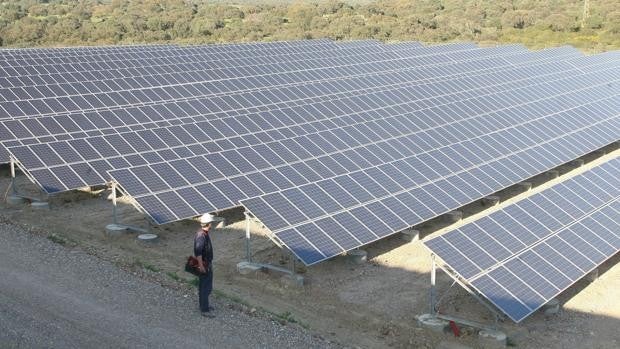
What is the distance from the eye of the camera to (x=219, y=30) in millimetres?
93375

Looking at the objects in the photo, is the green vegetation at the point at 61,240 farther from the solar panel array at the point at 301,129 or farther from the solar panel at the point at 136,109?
the solar panel at the point at 136,109

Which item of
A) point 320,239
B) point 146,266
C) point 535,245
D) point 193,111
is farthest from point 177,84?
point 535,245

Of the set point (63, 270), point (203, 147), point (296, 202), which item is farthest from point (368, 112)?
point (63, 270)

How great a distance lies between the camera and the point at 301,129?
26828mm

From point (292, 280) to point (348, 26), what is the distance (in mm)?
80909

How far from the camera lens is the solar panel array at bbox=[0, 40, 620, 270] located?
1891 cm

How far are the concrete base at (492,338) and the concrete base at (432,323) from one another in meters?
0.79

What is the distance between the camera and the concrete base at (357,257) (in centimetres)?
1777

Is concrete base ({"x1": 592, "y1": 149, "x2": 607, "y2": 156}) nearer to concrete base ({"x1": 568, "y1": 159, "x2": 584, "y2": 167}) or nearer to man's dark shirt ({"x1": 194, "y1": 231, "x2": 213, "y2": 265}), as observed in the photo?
concrete base ({"x1": 568, "y1": 159, "x2": 584, "y2": 167})

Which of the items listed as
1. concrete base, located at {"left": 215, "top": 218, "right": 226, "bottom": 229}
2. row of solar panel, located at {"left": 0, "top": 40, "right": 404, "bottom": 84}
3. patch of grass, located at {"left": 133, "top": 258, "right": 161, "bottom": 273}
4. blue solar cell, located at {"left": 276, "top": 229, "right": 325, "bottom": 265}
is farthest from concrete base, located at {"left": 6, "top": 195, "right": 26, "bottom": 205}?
row of solar panel, located at {"left": 0, "top": 40, "right": 404, "bottom": 84}

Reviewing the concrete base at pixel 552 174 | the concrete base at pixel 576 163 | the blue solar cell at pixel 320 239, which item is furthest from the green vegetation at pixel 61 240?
the concrete base at pixel 576 163

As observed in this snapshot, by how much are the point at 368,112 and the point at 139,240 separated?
14168 mm

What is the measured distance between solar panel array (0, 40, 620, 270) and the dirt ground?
1.00 m

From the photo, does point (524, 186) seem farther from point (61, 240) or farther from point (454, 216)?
point (61, 240)
